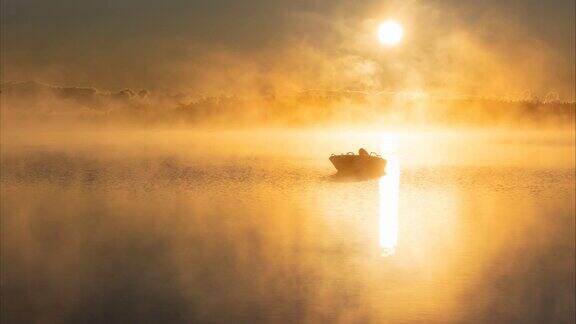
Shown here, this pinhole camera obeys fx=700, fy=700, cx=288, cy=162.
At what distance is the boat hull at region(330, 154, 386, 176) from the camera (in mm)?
81938

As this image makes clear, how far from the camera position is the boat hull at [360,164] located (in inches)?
3226

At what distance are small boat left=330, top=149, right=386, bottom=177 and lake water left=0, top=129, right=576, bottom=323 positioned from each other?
1.69m

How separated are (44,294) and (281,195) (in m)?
50.2

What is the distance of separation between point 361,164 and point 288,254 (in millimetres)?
40600

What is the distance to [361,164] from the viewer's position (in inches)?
3238

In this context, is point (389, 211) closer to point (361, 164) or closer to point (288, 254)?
point (361, 164)

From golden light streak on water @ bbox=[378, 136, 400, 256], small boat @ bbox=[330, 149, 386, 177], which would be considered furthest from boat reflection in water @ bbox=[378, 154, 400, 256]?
small boat @ bbox=[330, 149, 386, 177]

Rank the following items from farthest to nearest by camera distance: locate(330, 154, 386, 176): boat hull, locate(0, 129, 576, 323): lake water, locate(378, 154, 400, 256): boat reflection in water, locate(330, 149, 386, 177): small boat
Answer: locate(330, 154, 386, 176): boat hull, locate(330, 149, 386, 177): small boat, locate(378, 154, 400, 256): boat reflection in water, locate(0, 129, 576, 323): lake water

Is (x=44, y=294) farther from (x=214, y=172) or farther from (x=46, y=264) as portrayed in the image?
(x=214, y=172)

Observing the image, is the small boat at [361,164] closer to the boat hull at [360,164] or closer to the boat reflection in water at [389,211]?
the boat hull at [360,164]

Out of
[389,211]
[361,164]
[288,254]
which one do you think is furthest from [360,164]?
[288,254]

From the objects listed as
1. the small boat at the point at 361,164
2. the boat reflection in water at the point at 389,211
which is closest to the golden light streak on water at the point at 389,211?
the boat reflection in water at the point at 389,211

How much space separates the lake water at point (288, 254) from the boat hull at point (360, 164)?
1722 millimetres

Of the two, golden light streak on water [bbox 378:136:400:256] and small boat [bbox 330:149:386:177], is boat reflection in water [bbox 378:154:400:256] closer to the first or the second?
golden light streak on water [bbox 378:136:400:256]
